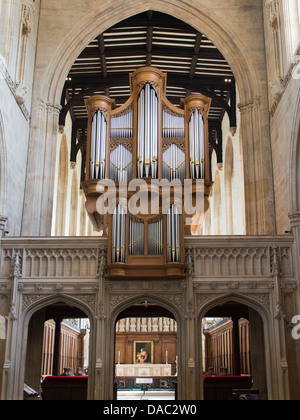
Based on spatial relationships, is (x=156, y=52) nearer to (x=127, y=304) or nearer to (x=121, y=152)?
(x=121, y=152)

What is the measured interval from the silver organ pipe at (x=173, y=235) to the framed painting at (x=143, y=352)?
11829 millimetres

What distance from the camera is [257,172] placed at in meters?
16.0

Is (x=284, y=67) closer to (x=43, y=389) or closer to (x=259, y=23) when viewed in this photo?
(x=259, y=23)

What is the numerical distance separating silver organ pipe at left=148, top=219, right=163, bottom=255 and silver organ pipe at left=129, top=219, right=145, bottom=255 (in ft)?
0.55

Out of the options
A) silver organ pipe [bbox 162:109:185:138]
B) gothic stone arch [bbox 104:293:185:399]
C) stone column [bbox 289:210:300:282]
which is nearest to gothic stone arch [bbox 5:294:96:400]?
gothic stone arch [bbox 104:293:185:399]

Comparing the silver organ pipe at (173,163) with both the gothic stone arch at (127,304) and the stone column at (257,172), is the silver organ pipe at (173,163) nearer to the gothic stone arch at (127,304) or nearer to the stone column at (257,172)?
the stone column at (257,172)

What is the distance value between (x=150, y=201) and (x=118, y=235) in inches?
→ 55.3

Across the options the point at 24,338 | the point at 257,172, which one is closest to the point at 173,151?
the point at 257,172

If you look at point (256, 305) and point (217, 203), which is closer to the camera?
point (256, 305)

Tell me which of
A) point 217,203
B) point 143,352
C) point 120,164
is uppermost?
point 217,203

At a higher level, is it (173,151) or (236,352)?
(173,151)

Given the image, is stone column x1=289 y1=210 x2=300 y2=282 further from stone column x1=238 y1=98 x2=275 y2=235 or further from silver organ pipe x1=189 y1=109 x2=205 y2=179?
silver organ pipe x1=189 y1=109 x2=205 y2=179

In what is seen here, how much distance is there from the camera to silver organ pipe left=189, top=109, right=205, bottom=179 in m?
14.9

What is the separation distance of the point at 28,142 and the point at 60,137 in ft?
21.5
